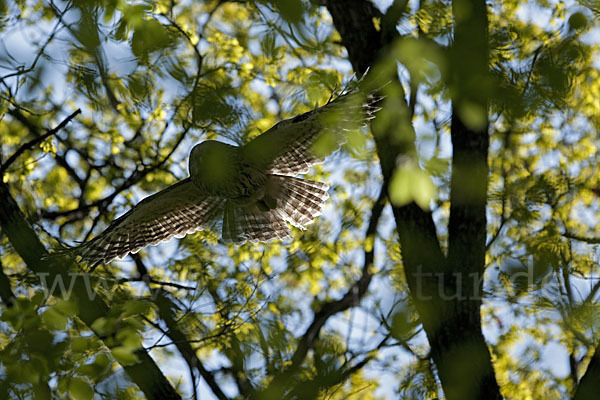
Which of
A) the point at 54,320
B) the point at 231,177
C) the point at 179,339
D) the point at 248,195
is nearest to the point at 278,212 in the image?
the point at 248,195

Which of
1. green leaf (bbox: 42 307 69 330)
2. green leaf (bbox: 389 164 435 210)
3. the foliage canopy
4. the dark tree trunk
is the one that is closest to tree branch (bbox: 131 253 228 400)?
the foliage canopy

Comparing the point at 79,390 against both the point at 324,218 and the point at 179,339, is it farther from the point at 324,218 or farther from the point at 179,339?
the point at 324,218

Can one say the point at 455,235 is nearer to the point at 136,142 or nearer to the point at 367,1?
the point at 367,1

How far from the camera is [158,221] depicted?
219 inches

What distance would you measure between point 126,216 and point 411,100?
2996 mm

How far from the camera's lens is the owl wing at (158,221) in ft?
16.3

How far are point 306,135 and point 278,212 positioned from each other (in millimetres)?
1460

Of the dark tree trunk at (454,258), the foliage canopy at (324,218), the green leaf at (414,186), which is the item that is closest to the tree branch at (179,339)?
the foliage canopy at (324,218)

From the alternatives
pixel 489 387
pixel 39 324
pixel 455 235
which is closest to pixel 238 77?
pixel 455 235

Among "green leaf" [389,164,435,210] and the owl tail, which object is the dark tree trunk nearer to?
the owl tail

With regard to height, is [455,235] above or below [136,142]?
below

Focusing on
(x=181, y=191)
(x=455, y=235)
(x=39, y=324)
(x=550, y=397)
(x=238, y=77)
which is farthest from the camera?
(x=238, y=77)

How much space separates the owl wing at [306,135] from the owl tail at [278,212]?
0.36m

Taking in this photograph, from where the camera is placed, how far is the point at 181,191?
17.4ft
